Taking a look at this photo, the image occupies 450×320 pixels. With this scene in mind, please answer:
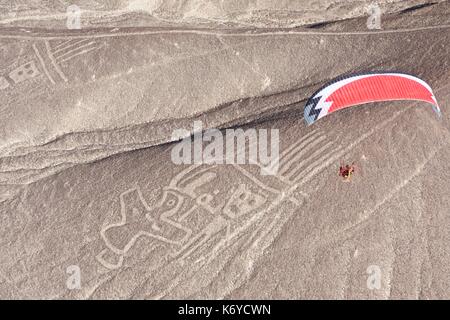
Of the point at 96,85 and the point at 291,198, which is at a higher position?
the point at 96,85

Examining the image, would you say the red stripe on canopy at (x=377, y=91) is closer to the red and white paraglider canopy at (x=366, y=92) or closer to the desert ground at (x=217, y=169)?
the red and white paraglider canopy at (x=366, y=92)

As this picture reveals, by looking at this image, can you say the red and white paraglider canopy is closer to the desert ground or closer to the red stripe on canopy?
the red stripe on canopy

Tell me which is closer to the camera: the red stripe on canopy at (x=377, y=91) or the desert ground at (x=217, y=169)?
the red stripe on canopy at (x=377, y=91)

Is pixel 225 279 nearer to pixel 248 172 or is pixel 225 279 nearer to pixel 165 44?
pixel 248 172

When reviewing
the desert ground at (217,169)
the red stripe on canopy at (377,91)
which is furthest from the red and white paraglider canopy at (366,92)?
the desert ground at (217,169)

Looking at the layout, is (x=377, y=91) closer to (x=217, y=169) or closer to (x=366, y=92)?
(x=366, y=92)
